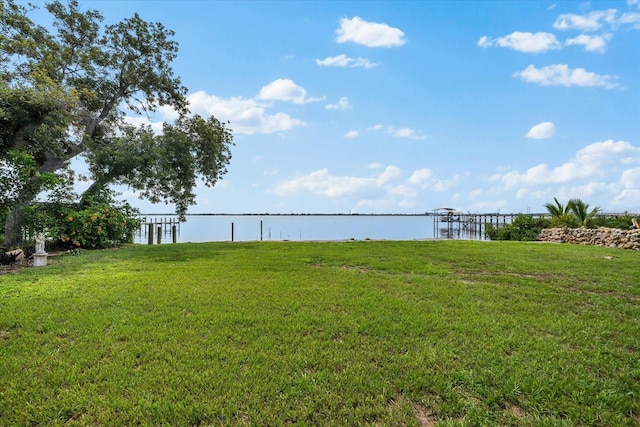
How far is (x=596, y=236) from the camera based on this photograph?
1140 centimetres

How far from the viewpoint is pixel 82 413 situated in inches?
76.5

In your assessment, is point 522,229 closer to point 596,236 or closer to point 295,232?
point 596,236

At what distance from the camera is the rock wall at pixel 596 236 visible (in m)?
10.1

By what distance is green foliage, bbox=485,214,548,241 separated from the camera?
14.4m

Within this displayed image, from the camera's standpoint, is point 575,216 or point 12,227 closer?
point 12,227

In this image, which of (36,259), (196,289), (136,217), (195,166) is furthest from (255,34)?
(196,289)

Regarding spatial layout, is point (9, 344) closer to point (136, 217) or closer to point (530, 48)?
point (136, 217)

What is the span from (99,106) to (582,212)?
18.5 m

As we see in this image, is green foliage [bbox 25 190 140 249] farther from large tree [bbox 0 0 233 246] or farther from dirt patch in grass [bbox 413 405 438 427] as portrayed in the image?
dirt patch in grass [bbox 413 405 438 427]

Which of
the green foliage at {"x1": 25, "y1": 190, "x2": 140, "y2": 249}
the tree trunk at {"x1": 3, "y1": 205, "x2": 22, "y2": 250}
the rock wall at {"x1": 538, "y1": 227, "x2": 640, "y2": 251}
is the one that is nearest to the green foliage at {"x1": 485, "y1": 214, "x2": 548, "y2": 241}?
the rock wall at {"x1": 538, "y1": 227, "x2": 640, "y2": 251}

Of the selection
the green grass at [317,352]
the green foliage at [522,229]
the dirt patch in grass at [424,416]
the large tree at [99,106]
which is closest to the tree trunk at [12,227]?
the large tree at [99,106]

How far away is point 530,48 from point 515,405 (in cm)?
1232

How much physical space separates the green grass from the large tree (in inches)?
213

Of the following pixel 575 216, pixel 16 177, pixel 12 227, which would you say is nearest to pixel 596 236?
pixel 575 216
